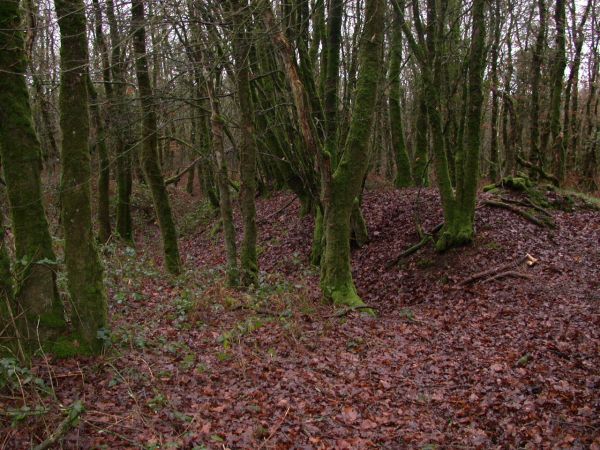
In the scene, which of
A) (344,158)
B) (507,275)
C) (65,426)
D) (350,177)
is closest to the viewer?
(65,426)

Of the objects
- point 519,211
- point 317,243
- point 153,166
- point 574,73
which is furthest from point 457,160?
point 574,73

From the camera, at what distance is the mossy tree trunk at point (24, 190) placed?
4758 millimetres

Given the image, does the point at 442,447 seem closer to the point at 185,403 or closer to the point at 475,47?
the point at 185,403

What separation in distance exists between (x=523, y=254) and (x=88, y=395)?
9211 mm

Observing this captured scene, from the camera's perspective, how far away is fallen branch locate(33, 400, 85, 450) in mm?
3735

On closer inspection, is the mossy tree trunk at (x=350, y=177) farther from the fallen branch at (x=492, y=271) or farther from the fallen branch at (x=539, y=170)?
the fallen branch at (x=539, y=170)

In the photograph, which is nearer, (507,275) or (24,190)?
(24,190)

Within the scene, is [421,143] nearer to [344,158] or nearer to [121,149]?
[344,158]

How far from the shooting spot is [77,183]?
520cm

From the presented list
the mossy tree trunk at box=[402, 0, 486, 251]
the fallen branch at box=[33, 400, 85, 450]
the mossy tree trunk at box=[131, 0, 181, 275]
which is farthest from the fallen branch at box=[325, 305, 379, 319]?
the mossy tree trunk at box=[131, 0, 181, 275]

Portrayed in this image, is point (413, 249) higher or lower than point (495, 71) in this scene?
lower

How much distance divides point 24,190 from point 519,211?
37.5ft

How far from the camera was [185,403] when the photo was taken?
495cm

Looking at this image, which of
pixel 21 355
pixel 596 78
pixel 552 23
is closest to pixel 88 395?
pixel 21 355
